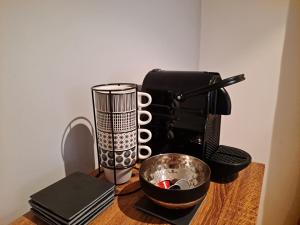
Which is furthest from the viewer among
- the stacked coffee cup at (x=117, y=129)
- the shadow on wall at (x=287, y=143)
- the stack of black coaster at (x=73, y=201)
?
the shadow on wall at (x=287, y=143)

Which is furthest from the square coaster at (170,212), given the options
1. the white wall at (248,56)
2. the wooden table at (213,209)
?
the white wall at (248,56)

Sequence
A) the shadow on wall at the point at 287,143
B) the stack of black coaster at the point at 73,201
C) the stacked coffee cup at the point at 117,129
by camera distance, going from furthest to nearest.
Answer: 1. the shadow on wall at the point at 287,143
2. the stacked coffee cup at the point at 117,129
3. the stack of black coaster at the point at 73,201

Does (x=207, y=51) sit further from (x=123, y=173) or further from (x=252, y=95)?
(x=123, y=173)

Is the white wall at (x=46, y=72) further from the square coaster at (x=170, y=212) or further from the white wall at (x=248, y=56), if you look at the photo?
the white wall at (x=248, y=56)

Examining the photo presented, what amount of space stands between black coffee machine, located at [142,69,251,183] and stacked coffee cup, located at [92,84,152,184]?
0.13 meters

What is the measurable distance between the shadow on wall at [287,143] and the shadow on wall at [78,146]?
3.44 feet

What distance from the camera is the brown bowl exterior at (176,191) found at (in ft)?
1.47

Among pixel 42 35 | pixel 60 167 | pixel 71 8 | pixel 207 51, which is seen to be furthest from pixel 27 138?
pixel 207 51

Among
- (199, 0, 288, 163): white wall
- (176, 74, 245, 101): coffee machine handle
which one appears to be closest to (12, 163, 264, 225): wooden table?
(176, 74, 245, 101): coffee machine handle

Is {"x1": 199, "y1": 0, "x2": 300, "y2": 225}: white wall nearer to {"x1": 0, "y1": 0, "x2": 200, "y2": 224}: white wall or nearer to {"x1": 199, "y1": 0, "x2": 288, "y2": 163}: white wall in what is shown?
{"x1": 199, "y1": 0, "x2": 288, "y2": 163}: white wall

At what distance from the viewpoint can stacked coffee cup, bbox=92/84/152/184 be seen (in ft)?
1.75

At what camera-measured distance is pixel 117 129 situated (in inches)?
21.5

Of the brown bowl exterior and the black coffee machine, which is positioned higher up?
the black coffee machine

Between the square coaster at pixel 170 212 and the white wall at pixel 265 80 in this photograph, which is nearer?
the square coaster at pixel 170 212
